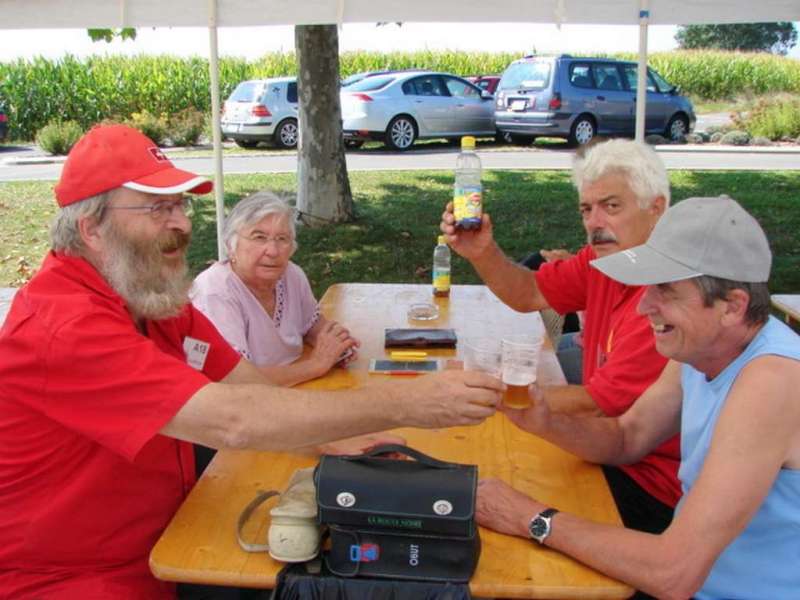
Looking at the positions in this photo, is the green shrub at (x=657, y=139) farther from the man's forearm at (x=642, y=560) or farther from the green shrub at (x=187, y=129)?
the man's forearm at (x=642, y=560)

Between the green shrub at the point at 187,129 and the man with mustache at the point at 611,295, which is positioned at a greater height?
the green shrub at the point at 187,129

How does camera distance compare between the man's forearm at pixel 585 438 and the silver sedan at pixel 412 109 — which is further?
the silver sedan at pixel 412 109

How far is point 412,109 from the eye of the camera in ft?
54.4

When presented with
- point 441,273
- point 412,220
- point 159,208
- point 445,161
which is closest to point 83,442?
point 159,208

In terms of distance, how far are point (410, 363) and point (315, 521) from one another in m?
1.43

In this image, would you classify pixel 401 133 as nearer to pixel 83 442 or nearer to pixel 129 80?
pixel 129 80

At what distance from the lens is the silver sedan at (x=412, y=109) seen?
16.1 m

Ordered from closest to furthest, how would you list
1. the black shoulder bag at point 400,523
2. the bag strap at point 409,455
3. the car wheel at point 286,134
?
1. the black shoulder bag at point 400,523
2. the bag strap at point 409,455
3. the car wheel at point 286,134

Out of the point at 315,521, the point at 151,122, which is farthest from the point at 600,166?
the point at 151,122

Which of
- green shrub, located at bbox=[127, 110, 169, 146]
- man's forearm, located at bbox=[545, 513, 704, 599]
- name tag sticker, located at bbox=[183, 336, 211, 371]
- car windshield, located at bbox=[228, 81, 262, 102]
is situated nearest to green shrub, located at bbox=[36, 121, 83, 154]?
green shrub, located at bbox=[127, 110, 169, 146]

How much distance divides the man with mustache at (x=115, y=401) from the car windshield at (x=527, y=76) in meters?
15.5

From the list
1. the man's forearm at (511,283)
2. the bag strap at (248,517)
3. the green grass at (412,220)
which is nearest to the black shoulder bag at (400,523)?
the bag strap at (248,517)

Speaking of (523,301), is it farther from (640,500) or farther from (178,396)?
(178,396)

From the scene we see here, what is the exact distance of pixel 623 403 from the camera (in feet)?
8.36
